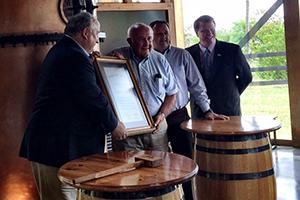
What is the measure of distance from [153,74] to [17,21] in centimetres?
115

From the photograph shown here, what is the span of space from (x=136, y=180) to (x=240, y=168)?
107 centimetres

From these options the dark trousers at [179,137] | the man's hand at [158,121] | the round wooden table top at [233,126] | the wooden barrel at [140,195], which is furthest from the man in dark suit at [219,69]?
the wooden barrel at [140,195]

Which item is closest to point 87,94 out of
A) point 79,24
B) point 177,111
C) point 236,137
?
point 79,24

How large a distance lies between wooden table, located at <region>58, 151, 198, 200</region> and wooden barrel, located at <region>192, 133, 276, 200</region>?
62cm

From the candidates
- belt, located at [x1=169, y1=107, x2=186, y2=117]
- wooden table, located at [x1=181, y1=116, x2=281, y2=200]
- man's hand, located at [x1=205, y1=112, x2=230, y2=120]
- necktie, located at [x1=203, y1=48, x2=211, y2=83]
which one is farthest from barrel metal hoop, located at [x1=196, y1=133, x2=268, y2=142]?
necktie, located at [x1=203, y1=48, x2=211, y2=83]

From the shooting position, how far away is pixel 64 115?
210cm

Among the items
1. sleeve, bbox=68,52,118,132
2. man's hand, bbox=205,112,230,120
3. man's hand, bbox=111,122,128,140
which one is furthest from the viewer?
man's hand, bbox=205,112,230,120

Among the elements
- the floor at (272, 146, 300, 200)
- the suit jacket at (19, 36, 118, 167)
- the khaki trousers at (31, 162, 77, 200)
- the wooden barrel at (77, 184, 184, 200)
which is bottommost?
the floor at (272, 146, 300, 200)

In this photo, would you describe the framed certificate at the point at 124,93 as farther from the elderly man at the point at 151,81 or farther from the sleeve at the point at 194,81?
the sleeve at the point at 194,81

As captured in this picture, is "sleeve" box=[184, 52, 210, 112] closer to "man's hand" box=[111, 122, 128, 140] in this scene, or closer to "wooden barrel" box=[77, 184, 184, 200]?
"man's hand" box=[111, 122, 128, 140]

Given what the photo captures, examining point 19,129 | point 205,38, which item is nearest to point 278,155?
point 205,38

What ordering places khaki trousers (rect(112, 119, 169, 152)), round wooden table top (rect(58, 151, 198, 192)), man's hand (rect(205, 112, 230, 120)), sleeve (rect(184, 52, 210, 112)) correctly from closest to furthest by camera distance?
round wooden table top (rect(58, 151, 198, 192))
khaki trousers (rect(112, 119, 169, 152))
man's hand (rect(205, 112, 230, 120))
sleeve (rect(184, 52, 210, 112))

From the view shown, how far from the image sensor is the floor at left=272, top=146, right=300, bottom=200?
3.76 meters

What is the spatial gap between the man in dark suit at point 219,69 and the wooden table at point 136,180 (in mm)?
1858
